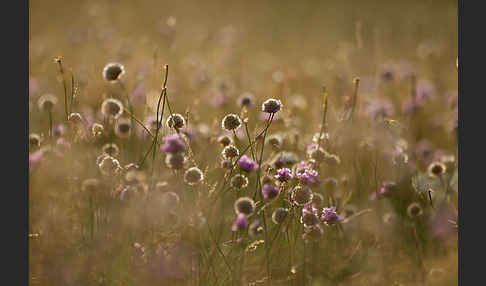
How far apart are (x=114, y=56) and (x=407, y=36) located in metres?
3.04

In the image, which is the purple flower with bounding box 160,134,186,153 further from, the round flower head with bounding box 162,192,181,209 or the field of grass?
the round flower head with bounding box 162,192,181,209

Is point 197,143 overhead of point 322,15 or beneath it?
beneath

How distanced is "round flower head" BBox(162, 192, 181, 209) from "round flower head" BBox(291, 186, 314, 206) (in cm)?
33

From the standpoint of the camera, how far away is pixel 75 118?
1509 mm

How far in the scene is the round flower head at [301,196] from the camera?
1.39 meters

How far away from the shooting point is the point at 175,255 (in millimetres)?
1400

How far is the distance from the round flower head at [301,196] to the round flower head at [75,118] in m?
0.68

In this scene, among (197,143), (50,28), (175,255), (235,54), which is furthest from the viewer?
(50,28)

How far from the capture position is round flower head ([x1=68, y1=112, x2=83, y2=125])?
147cm

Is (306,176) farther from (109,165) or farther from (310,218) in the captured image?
(109,165)

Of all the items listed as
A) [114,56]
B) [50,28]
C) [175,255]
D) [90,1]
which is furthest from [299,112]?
[90,1]

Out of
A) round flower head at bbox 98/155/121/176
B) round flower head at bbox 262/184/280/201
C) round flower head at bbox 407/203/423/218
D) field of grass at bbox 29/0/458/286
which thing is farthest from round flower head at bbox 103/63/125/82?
round flower head at bbox 407/203/423/218

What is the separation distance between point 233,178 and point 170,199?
0.19 metres

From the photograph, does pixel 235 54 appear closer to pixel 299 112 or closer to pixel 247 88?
pixel 247 88
